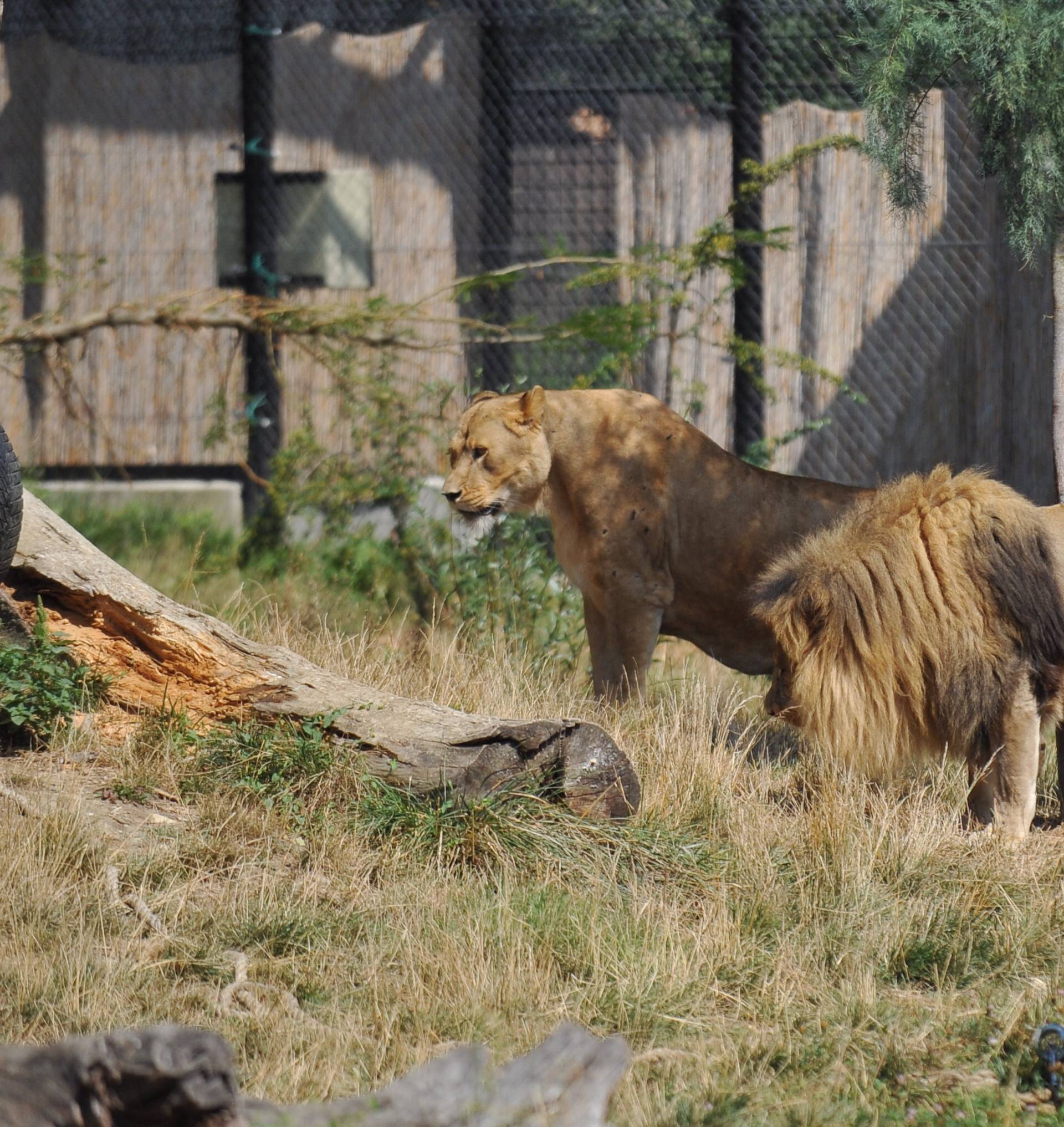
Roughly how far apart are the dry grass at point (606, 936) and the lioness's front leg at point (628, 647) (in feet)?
2.87

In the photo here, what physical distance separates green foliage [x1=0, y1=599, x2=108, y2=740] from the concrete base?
5488mm

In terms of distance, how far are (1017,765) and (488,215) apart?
271 inches

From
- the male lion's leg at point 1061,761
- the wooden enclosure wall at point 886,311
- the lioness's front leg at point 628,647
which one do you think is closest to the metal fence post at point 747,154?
the wooden enclosure wall at point 886,311

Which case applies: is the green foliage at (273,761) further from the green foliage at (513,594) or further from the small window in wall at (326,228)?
the small window in wall at (326,228)

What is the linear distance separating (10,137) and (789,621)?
343 inches

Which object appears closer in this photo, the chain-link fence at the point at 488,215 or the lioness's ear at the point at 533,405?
the lioness's ear at the point at 533,405

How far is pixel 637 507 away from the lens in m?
6.07

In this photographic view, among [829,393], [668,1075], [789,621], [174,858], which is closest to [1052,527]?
[789,621]

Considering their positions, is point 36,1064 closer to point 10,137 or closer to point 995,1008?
point 995,1008

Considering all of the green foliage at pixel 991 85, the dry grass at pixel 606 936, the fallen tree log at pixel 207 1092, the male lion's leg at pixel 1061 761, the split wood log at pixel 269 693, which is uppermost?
the green foliage at pixel 991 85

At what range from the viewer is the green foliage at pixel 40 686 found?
16.4ft

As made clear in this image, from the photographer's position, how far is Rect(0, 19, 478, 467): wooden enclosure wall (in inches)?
414

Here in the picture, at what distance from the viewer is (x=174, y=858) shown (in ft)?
14.1

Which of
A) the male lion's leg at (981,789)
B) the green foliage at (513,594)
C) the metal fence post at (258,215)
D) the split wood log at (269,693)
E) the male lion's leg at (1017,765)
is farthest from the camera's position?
the metal fence post at (258,215)
